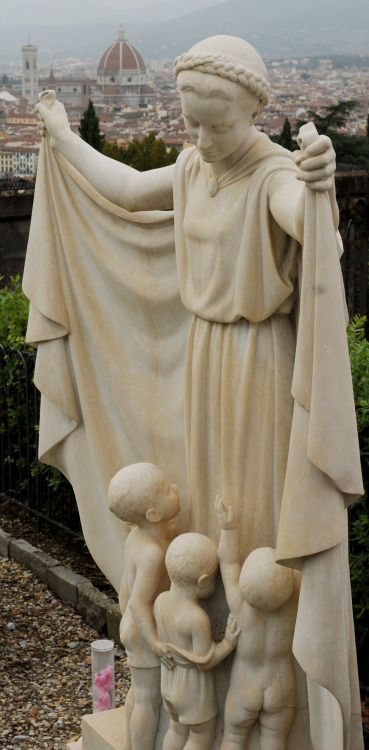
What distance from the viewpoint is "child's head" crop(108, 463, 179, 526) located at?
3605mm

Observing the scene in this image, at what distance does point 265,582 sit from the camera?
3219 mm

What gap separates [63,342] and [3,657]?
2047 mm

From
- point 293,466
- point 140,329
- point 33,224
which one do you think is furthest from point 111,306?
point 293,466

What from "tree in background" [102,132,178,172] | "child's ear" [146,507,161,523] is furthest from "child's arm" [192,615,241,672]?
"tree in background" [102,132,178,172]

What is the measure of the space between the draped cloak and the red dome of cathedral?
550ft

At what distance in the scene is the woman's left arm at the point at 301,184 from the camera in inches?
107

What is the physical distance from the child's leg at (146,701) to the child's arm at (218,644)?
321mm

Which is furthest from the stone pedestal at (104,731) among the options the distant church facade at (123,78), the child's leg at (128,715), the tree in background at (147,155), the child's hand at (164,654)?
the distant church facade at (123,78)

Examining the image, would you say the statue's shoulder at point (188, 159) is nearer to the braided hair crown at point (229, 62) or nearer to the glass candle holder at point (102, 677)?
the braided hair crown at point (229, 62)

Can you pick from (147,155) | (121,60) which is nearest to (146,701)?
(147,155)

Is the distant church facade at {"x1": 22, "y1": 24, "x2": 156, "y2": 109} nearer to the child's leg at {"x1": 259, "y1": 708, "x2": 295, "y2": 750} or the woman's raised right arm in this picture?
the woman's raised right arm

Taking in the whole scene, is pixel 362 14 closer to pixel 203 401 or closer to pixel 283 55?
pixel 283 55

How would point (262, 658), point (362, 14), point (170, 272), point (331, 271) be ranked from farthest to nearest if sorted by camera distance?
point (362, 14), point (170, 272), point (262, 658), point (331, 271)

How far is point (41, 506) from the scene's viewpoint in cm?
739
